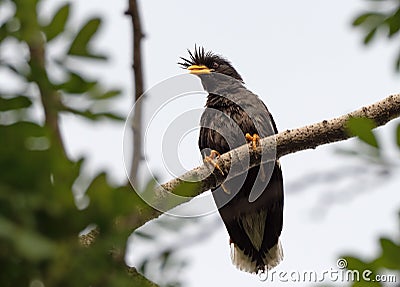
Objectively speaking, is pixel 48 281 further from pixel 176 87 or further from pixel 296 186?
pixel 176 87

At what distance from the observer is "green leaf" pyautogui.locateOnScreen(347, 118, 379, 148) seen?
171cm

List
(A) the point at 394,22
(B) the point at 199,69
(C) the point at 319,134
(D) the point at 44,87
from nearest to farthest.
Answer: (D) the point at 44,87 < (A) the point at 394,22 < (C) the point at 319,134 < (B) the point at 199,69

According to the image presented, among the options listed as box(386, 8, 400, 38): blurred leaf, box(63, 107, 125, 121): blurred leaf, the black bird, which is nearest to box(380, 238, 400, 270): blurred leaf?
box(63, 107, 125, 121): blurred leaf

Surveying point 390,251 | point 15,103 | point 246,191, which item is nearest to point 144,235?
point 15,103

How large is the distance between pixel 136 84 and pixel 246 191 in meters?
3.97

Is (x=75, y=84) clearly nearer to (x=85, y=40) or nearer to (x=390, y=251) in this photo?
(x=85, y=40)

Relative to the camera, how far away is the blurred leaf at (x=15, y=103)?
159cm

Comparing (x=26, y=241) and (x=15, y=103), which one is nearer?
(x=26, y=241)

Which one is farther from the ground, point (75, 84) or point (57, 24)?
point (57, 24)

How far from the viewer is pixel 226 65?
688cm

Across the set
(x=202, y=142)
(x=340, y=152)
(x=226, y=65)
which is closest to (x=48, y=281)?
(x=340, y=152)

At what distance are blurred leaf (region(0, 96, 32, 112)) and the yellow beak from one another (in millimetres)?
4966

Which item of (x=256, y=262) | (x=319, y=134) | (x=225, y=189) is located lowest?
(x=256, y=262)

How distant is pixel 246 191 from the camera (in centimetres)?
560
